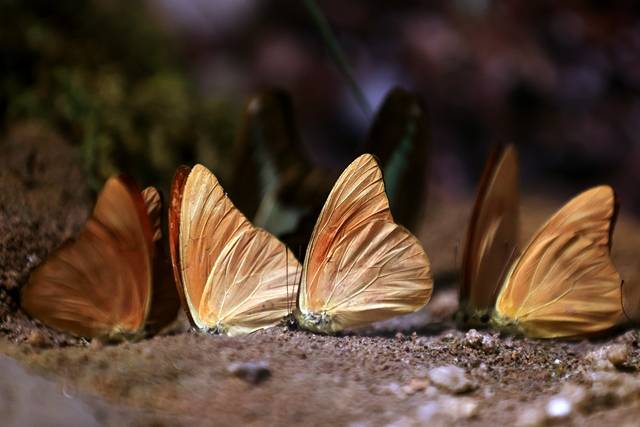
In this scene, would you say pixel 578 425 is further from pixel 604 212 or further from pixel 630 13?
pixel 630 13

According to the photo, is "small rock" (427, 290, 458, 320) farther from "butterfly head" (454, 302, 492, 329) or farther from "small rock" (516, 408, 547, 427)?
"small rock" (516, 408, 547, 427)

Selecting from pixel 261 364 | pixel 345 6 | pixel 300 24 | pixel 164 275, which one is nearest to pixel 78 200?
pixel 164 275

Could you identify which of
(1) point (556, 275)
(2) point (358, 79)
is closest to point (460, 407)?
(1) point (556, 275)

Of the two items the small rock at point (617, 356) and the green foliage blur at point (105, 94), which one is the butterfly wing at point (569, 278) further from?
the green foliage blur at point (105, 94)

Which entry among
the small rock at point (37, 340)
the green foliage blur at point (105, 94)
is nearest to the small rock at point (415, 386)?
the small rock at point (37, 340)

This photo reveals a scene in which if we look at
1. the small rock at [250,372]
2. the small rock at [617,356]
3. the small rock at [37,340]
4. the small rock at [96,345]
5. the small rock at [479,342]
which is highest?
the small rock at [37,340]
